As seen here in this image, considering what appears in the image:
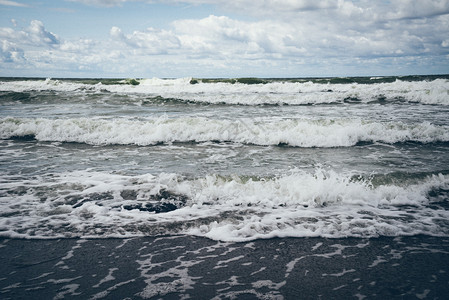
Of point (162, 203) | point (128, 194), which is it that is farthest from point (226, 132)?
point (162, 203)

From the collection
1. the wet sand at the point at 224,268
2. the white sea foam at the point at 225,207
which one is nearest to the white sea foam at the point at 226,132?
the white sea foam at the point at 225,207

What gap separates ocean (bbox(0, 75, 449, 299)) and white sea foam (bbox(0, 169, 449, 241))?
29mm

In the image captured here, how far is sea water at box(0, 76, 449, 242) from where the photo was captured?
453 cm

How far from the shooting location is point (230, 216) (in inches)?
189

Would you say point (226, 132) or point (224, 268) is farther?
point (226, 132)

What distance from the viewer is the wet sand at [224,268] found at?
304 cm

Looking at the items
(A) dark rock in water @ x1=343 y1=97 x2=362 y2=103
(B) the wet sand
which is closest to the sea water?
(B) the wet sand

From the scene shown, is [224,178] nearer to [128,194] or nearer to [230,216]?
[230,216]

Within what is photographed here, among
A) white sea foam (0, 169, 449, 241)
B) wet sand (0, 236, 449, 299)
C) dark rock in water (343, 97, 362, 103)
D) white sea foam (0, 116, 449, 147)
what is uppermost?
dark rock in water (343, 97, 362, 103)

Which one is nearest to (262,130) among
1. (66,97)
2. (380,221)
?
(380,221)

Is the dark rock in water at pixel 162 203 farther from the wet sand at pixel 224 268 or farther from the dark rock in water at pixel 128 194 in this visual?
the wet sand at pixel 224 268

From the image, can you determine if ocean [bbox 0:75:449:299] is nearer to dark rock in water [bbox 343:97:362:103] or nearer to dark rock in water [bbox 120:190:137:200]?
dark rock in water [bbox 120:190:137:200]

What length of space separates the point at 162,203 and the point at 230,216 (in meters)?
1.37

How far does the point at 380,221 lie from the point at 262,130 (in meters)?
7.01
